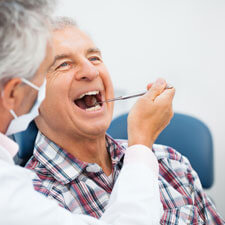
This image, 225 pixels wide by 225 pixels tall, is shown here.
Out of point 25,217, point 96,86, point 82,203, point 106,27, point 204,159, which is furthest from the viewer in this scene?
point 106,27

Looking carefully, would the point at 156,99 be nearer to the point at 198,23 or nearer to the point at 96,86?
the point at 96,86

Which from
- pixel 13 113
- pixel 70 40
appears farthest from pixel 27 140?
pixel 13 113

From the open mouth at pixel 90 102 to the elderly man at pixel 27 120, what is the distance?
1.38ft

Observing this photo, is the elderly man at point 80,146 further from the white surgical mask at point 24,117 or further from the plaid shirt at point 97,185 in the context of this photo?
the white surgical mask at point 24,117

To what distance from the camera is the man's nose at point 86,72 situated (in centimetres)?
112

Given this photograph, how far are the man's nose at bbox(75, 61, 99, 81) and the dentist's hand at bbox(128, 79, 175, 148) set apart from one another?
0.80 ft

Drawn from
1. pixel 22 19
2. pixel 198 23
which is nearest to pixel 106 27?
pixel 198 23

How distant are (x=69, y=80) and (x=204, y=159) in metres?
0.99

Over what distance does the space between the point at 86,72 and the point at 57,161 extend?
1.10 ft

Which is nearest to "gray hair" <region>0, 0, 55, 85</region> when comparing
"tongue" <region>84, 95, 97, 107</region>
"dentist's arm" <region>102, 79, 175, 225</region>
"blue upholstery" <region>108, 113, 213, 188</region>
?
"dentist's arm" <region>102, 79, 175, 225</region>

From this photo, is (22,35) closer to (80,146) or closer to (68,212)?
(68,212)

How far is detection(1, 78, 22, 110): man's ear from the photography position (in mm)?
679

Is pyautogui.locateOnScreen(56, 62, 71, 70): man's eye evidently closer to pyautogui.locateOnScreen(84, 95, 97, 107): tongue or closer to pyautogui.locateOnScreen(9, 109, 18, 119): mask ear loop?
pyautogui.locateOnScreen(84, 95, 97, 107): tongue

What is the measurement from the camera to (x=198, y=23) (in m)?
2.30
